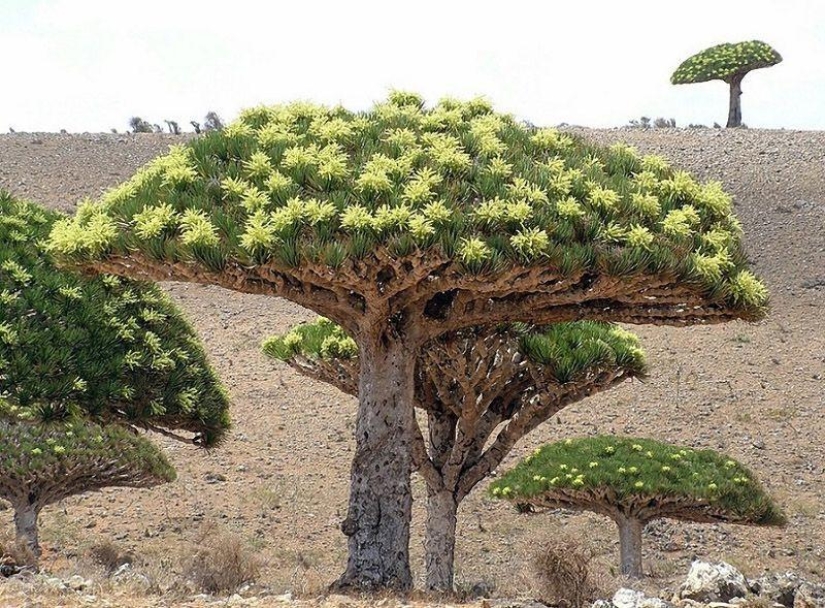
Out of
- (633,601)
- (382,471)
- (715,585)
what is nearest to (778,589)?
(715,585)

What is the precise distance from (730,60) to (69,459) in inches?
1624

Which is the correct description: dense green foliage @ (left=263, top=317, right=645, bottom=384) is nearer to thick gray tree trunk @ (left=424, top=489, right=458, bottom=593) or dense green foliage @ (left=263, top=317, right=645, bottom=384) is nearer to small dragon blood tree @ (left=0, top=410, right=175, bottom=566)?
thick gray tree trunk @ (left=424, top=489, right=458, bottom=593)

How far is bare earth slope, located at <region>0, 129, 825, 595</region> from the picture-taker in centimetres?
2197

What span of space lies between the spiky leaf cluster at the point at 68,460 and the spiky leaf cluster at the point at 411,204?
748cm

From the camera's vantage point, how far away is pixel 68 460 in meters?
17.6

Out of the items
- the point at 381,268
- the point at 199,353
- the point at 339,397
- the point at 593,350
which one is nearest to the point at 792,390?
the point at 339,397

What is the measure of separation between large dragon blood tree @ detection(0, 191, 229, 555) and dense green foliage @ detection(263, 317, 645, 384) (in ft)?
5.48

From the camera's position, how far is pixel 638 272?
9562mm

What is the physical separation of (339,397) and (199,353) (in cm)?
1564

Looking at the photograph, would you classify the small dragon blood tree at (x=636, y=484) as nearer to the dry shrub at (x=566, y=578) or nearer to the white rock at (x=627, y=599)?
the dry shrub at (x=566, y=578)

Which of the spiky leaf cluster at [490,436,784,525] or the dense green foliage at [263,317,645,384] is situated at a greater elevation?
the dense green foliage at [263,317,645,384]

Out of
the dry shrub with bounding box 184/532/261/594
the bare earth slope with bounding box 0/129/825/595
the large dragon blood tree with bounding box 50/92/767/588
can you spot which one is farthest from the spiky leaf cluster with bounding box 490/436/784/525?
the large dragon blood tree with bounding box 50/92/767/588

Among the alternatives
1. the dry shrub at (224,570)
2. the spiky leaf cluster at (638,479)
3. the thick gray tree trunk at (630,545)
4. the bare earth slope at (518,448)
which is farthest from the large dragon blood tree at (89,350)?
the thick gray tree trunk at (630,545)

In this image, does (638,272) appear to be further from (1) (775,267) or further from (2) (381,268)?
(1) (775,267)
